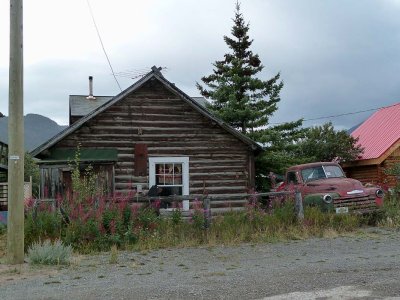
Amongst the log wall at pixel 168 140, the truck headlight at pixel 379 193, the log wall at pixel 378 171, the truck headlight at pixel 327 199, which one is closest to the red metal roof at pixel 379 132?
the log wall at pixel 378 171

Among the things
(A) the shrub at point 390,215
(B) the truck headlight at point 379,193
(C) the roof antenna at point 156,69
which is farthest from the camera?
(C) the roof antenna at point 156,69

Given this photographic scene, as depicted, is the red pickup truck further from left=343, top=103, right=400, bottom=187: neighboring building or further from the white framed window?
left=343, top=103, right=400, bottom=187: neighboring building

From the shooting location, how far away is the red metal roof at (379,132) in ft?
99.7

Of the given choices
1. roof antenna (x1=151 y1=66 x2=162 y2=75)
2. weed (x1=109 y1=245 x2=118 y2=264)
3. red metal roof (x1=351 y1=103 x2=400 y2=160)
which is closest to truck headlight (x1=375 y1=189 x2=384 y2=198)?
roof antenna (x1=151 y1=66 x2=162 y2=75)

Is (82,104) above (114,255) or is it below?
above

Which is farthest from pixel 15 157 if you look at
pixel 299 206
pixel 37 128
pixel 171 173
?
pixel 37 128

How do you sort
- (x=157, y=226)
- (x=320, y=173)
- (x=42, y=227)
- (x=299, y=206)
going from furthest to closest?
(x=320, y=173), (x=299, y=206), (x=157, y=226), (x=42, y=227)

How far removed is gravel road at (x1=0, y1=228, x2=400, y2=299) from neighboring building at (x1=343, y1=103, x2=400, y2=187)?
18141mm

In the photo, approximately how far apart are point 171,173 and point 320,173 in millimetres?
5066

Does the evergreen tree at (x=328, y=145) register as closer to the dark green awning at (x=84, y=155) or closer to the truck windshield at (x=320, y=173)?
the truck windshield at (x=320, y=173)

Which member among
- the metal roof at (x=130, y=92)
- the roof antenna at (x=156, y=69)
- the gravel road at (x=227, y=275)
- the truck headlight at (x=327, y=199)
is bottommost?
the gravel road at (x=227, y=275)

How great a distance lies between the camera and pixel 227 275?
8.65m

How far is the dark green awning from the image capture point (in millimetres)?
17500

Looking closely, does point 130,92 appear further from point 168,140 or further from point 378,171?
point 378,171
